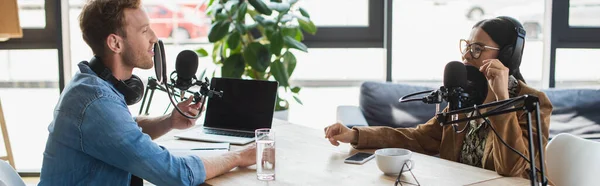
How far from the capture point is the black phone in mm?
1876

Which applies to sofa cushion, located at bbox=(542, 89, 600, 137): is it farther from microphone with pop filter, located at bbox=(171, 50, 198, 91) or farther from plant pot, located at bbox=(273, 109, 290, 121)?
microphone with pop filter, located at bbox=(171, 50, 198, 91)

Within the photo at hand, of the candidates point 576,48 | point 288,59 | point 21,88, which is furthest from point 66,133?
point 576,48

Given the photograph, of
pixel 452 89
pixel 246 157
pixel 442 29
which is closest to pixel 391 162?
pixel 452 89

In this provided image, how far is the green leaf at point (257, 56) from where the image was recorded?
349cm

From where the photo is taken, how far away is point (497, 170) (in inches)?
69.2

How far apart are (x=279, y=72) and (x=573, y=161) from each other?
6.41 ft

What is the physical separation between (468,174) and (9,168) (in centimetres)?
127

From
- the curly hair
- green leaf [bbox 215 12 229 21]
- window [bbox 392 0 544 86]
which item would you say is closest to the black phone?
the curly hair

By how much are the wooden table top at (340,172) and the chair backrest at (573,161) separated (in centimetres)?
28

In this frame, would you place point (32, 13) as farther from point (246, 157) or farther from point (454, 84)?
point (454, 84)

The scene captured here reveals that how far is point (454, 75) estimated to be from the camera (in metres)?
1.52

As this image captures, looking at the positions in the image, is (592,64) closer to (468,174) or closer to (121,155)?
(468,174)

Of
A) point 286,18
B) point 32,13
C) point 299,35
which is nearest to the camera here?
point 286,18

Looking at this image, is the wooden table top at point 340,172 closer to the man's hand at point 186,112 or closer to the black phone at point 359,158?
the black phone at point 359,158
